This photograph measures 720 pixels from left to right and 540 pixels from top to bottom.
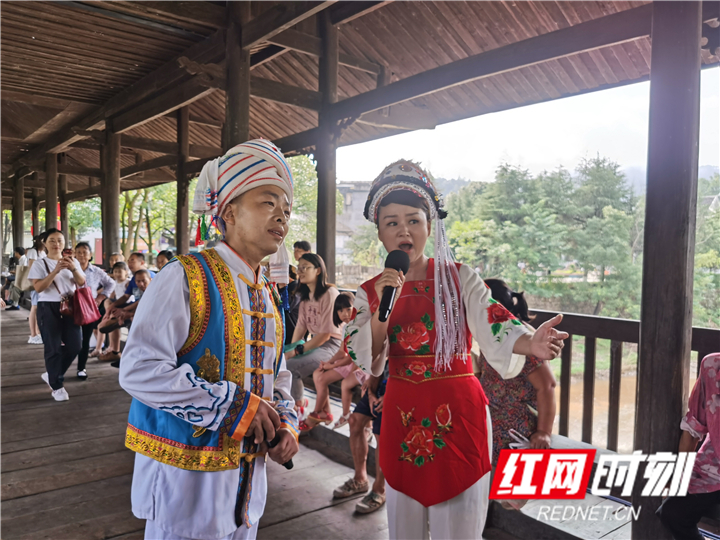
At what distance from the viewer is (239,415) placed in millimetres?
1223

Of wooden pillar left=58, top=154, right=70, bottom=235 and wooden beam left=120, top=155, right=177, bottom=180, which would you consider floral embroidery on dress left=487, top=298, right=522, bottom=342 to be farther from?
wooden pillar left=58, top=154, right=70, bottom=235

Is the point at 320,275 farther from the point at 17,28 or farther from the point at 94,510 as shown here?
the point at 17,28

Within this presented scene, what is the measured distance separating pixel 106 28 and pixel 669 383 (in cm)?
585

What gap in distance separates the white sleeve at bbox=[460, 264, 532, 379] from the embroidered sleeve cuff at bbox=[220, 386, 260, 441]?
762 millimetres

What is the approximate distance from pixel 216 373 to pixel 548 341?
0.90 m

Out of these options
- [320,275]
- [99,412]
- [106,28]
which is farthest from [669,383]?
[106,28]

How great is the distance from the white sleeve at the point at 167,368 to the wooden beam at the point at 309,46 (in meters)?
4.53

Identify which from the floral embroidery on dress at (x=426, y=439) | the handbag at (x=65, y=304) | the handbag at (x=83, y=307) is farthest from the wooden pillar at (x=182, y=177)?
the floral embroidery on dress at (x=426, y=439)

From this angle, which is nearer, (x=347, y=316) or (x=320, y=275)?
(x=347, y=316)

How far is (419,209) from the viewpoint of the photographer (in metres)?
1.68

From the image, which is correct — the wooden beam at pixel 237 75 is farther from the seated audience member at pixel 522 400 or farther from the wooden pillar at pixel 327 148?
the seated audience member at pixel 522 400

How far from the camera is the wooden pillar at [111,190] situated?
853 cm

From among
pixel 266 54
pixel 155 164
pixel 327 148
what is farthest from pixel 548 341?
pixel 155 164

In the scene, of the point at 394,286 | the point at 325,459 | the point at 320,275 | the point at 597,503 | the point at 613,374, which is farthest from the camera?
the point at 320,275
